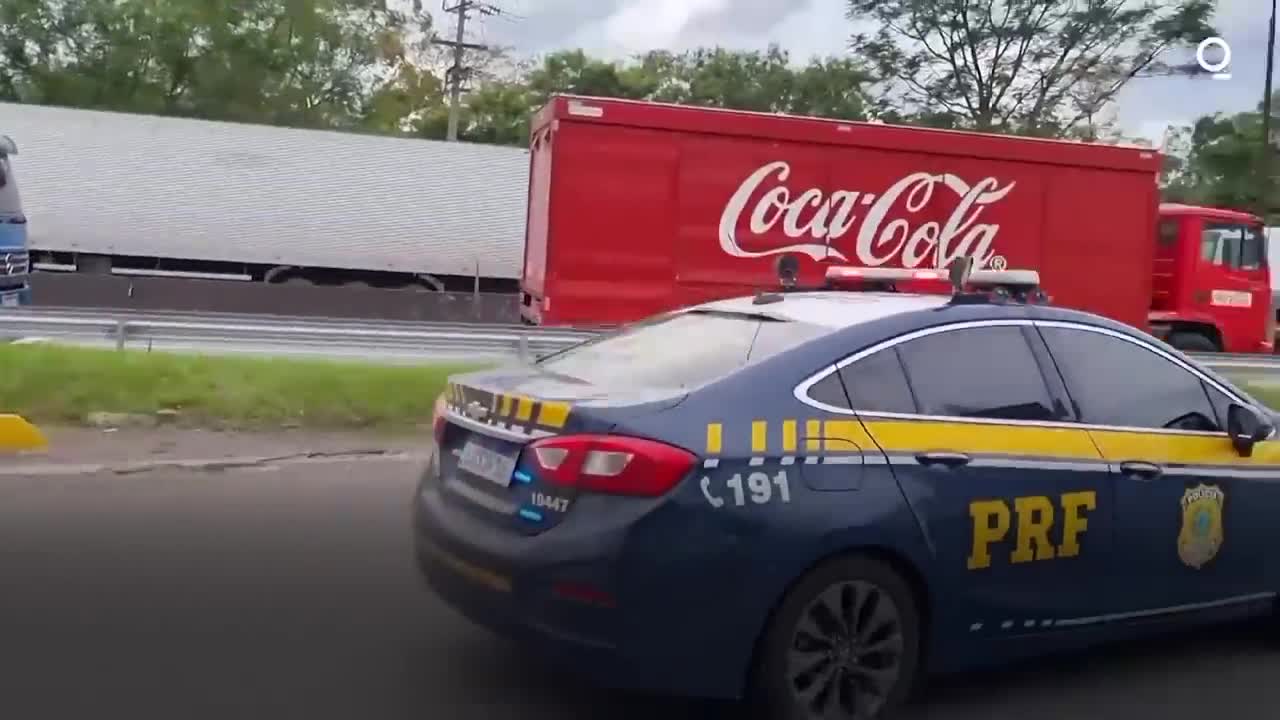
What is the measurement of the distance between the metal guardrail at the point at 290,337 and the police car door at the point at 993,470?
8.49 metres

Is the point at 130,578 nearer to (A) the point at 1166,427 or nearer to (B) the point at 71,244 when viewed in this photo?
(A) the point at 1166,427

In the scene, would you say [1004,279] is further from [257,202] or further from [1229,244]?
[257,202]

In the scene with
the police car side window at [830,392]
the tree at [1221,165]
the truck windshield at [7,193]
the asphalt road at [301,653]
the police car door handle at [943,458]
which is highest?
the tree at [1221,165]

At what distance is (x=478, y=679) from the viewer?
4.95 m

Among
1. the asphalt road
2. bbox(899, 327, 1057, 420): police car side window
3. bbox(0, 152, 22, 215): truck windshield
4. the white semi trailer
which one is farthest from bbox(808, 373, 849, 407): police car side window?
the white semi trailer

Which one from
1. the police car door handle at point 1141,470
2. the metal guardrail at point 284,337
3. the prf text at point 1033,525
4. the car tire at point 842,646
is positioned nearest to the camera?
A: the car tire at point 842,646

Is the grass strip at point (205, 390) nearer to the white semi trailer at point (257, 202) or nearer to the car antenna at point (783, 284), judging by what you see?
the car antenna at point (783, 284)

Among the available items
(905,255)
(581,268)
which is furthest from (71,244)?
(905,255)

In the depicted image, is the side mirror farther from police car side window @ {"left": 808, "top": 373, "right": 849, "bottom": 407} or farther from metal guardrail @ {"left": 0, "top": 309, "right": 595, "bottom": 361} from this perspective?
metal guardrail @ {"left": 0, "top": 309, "right": 595, "bottom": 361}

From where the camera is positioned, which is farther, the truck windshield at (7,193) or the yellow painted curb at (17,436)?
the truck windshield at (7,193)

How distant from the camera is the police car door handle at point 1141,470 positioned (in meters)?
4.90

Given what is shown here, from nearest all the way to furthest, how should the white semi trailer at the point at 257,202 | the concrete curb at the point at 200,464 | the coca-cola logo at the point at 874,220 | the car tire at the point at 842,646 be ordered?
the car tire at the point at 842,646 < the concrete curb at the point at 200,464 < the coca-cola logo at the point at 874,220 < the white semi trailer at the point at 257,202

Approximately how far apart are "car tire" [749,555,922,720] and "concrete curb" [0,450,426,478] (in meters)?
5.97

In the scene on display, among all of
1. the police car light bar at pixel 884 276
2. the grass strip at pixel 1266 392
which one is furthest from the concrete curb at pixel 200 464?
the grass strip at pixel 1266 392
